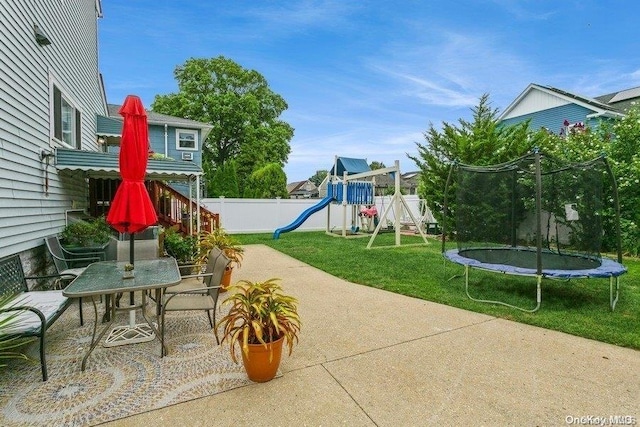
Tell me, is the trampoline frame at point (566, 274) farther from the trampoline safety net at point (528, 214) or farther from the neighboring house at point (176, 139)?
the neighboring house at point (176, 139)

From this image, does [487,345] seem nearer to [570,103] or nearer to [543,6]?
[543,6]

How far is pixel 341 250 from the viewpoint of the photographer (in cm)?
927

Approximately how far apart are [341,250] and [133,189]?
661 cm

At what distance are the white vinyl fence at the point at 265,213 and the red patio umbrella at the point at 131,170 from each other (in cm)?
1042

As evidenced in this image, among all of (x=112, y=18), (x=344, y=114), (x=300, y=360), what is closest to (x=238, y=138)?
(x=344, y=114)

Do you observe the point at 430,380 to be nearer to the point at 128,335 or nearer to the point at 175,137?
the point at 128,335

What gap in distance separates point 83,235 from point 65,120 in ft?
8.97

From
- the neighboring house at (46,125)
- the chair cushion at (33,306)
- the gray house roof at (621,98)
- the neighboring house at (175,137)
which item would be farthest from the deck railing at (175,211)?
the gray house roof at (621,98)

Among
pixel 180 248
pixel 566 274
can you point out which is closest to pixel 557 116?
pixel 566 274

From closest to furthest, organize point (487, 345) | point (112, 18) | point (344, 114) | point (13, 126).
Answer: point (487, 345) → point (13, 126) → point (112, 18) → point (344, 114)

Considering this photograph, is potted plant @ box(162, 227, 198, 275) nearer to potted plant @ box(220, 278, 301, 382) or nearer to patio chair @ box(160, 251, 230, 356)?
patio chair @ box(160, 251, 230, 356)

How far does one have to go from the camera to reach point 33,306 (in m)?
3.16

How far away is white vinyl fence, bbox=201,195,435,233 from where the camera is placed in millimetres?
13945

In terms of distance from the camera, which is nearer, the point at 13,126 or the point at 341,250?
the point at 13,126
